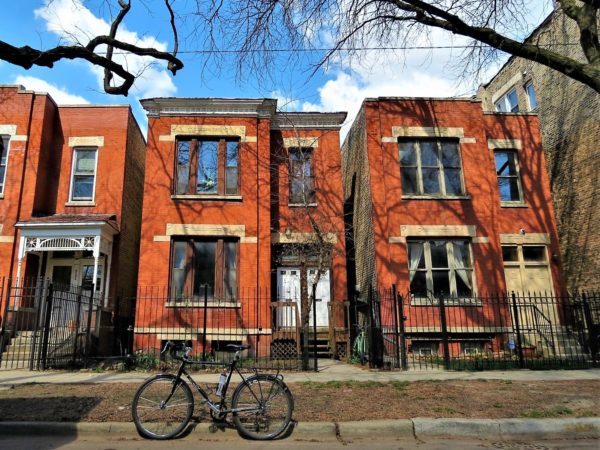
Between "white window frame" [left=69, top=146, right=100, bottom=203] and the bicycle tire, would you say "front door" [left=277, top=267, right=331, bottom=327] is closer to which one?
"white window frame" [left=69, top=146, right=100, bottom=203]

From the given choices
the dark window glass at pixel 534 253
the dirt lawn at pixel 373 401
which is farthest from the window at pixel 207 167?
the dark window glass at pixel 534 253

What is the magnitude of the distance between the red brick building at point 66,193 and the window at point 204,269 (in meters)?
2.34

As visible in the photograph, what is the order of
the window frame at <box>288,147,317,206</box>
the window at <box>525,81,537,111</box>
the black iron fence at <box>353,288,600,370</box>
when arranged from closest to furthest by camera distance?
the black iron fence at <box>353,288,600,370</box> < the window frame at <box>288,147,317,206</box> < the window at <box>525,81,537,111</box>

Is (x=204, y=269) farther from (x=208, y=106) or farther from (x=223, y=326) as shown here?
(x=208, y=106)

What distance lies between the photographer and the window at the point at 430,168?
17.2m

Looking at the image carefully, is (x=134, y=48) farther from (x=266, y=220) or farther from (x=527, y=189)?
(x=527, y=189)

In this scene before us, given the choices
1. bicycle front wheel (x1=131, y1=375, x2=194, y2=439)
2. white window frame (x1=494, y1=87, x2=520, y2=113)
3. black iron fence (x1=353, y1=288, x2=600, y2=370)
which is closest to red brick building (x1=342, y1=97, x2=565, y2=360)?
black iron fence (x1=353, y1=288, x2=600, y2=370)

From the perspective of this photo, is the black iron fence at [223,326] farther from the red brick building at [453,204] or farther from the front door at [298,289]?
the red brick building at [453,204]

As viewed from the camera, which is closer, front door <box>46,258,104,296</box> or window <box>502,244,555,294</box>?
window <box>502,244,555,294</box>

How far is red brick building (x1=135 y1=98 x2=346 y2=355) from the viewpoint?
15.7m

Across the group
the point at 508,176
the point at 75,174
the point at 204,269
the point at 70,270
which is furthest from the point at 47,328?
the point at 508,176

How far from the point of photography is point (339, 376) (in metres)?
11.1

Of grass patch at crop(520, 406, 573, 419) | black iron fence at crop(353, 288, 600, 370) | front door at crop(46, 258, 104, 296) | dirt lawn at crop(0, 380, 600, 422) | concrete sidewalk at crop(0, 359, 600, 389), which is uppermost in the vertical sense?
front door at crop(46, 258, 104, 296)

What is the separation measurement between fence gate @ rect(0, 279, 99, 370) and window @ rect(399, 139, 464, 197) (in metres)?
11.1
